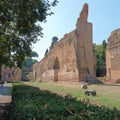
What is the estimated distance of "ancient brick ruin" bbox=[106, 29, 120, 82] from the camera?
95.4 feet

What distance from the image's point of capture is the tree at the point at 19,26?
10227mm

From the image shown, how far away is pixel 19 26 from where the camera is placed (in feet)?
36.4

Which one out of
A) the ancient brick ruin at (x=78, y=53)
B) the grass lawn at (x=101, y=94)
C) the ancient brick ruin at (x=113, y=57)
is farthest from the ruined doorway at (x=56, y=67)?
the grass lawn at (x=101, y=94)

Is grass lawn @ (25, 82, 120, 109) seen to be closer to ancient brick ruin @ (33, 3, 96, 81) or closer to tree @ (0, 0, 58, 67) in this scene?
tree @ (0, 0, 58, 67)

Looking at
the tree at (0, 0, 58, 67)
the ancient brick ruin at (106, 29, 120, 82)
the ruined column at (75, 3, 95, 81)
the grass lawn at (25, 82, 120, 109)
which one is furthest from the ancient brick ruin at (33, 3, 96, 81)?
the tree at (0, 0, 58, 67)

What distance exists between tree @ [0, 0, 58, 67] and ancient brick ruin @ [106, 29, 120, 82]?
17378mm

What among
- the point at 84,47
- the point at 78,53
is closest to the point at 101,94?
the point at 78,53

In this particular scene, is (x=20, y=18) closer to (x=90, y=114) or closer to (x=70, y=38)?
(x=90, y=114)

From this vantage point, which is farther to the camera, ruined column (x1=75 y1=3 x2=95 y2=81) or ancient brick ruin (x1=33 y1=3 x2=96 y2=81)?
ruined column (x1=75 y1=3 x2=95 y2=81)

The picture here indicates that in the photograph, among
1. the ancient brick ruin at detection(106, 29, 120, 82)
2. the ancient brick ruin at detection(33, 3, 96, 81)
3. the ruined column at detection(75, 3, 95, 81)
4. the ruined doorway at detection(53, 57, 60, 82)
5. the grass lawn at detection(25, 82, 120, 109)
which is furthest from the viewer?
the ruined doorway at detection(53, 57, 60, 82)

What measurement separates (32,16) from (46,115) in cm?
731

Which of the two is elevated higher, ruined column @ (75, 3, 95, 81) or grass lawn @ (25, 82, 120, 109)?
ruined column @ (75, 3, 95, 81)

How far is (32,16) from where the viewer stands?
419 inches

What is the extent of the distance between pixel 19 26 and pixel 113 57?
20.6 m
